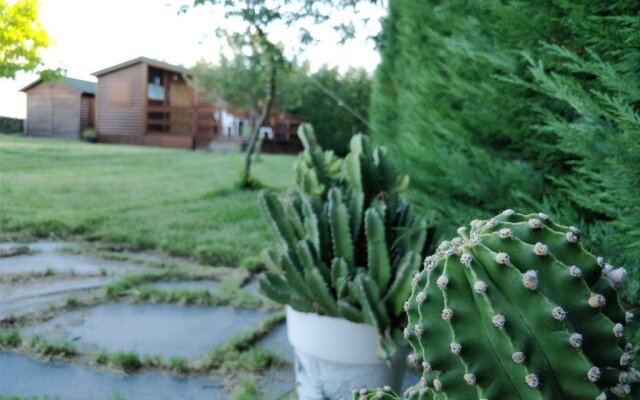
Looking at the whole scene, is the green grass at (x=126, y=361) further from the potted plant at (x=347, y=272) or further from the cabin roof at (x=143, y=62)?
the cabin roof at (x=143, y=62)

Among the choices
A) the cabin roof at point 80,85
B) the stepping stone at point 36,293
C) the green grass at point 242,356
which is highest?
the cabin roof at point 80,85

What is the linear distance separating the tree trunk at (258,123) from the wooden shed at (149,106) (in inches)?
21.9

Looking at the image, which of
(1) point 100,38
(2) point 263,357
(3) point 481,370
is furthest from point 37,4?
(3) point 481,370

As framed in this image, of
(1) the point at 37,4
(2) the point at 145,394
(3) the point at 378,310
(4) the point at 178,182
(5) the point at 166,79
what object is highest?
(1) the point at 37,4

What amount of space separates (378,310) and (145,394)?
27.0 inches

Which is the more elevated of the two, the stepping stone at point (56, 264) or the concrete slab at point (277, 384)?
the stepping stone at point (56, 264)

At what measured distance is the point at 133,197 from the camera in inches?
85.7

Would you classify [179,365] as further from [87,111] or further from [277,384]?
[87,111]

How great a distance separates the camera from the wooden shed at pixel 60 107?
5.05ft

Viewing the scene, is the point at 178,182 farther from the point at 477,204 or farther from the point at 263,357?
the point at 477,204

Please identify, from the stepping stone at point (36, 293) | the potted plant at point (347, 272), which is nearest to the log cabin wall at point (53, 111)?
the stepping stone at point (36, 293)

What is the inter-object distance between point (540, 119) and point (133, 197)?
58.8 inches

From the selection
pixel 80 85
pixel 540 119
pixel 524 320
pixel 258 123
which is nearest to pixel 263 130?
pixel 258 123

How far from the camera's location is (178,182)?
2309 mm
